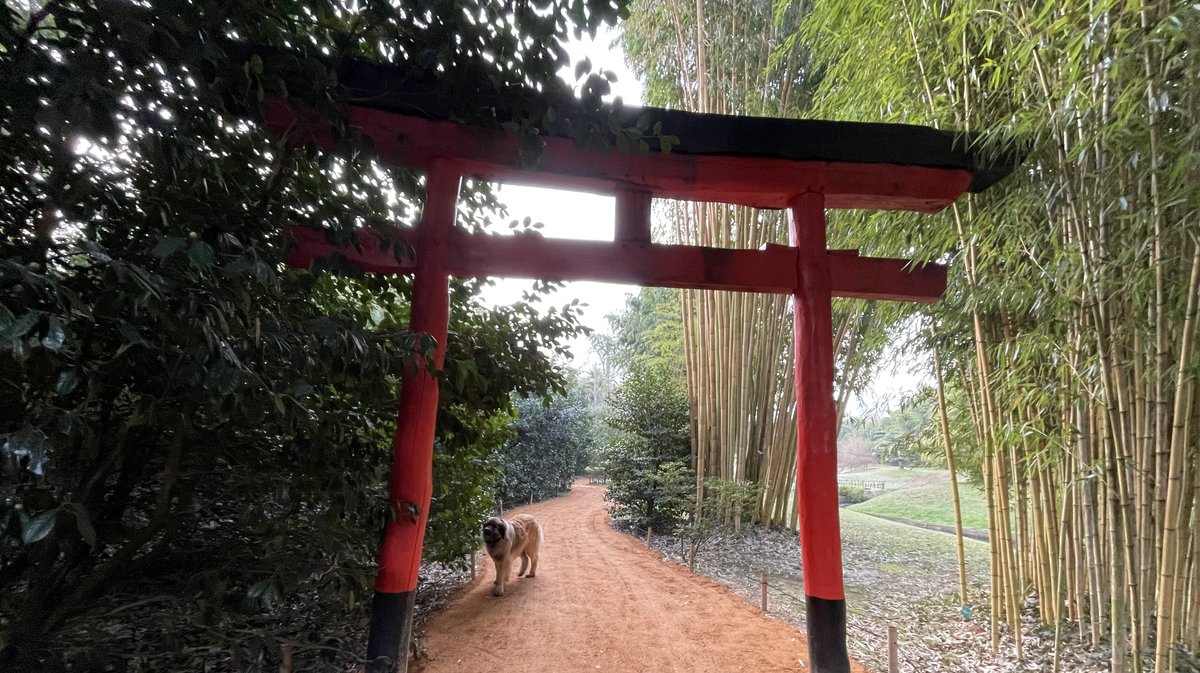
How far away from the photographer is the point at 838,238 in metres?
3.42

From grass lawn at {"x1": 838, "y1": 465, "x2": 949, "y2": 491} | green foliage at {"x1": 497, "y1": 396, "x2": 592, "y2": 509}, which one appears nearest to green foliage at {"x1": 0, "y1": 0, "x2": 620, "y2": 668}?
green foliage at {"x1": 497, "y1": 396, "x2": 592, "y2": 509}

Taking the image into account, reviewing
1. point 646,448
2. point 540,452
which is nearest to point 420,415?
point 646,448

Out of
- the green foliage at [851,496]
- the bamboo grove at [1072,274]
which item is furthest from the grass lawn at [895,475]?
the bamboo grove at [1072,274]

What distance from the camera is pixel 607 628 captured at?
2.91m

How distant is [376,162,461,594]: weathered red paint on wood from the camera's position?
179 centimetres

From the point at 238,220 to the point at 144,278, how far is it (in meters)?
0.49

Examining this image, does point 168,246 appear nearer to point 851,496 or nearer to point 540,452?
point 540,452

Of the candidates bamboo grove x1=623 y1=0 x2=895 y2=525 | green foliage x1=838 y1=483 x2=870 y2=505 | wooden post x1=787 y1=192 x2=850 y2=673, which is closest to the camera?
wooden post x1=787 y1=192 x2=850 y2=673

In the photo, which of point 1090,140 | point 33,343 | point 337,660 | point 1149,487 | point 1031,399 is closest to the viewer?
point 33,343

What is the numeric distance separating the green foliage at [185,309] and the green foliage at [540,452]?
20.7ft

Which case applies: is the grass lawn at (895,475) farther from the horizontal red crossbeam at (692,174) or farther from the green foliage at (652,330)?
the horizontal red crossbeam at (692,174)

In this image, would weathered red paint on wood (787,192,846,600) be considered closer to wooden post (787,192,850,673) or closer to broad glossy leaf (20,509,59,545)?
wooden post (787,192,850,673)

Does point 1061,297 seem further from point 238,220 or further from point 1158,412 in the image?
point 238,220

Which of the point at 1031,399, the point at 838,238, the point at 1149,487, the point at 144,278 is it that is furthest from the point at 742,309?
the point at 144,278
